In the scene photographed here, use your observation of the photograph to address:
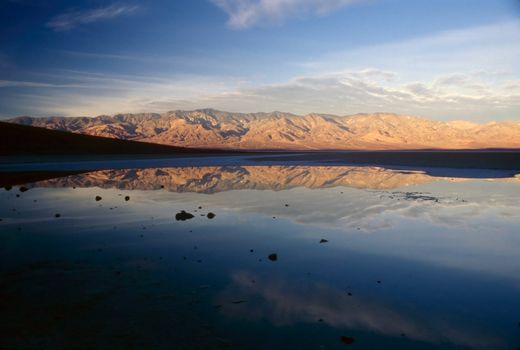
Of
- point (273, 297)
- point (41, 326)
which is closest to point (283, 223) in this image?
point (273, 297)

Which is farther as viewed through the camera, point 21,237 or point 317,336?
point 21,237

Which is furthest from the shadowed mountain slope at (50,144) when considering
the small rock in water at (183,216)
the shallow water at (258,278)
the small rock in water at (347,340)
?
the small rock in water at (347,340)

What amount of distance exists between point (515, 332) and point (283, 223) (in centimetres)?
805

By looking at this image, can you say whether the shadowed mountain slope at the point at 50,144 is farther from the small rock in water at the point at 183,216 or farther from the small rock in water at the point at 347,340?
the small rock in water at the point at 347,340

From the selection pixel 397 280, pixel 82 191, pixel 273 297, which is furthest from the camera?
pixel 82 191

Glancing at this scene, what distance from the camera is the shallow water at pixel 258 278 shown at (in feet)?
17.9

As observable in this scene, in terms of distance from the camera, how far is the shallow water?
17.9 ft

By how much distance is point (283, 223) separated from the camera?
1312 centimetres

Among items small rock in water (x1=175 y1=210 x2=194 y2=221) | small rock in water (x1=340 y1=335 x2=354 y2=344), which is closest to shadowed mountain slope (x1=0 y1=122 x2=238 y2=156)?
small rock in water (x1=175 y1=210 x2=194 y2=221)

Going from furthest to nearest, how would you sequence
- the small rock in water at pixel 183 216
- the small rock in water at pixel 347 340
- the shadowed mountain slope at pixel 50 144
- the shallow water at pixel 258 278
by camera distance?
the shadowed mountain slope at pixel 50 144
the small rock in water at pixel 183 216
the shallow water at pixel 258 278
the small rock in water at pixel 347 340

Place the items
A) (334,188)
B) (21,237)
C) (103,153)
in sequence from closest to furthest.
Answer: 1. (21,237)
2. (334,188)
3. (103,153)

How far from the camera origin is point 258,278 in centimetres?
765

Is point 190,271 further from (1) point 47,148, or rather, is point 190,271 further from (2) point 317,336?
(1) point 47,148

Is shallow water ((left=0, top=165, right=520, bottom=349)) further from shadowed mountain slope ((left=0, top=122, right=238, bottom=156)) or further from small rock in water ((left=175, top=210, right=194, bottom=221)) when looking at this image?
shadowed mountain slope ((left=0, top=122, right=238, bottom=156))
